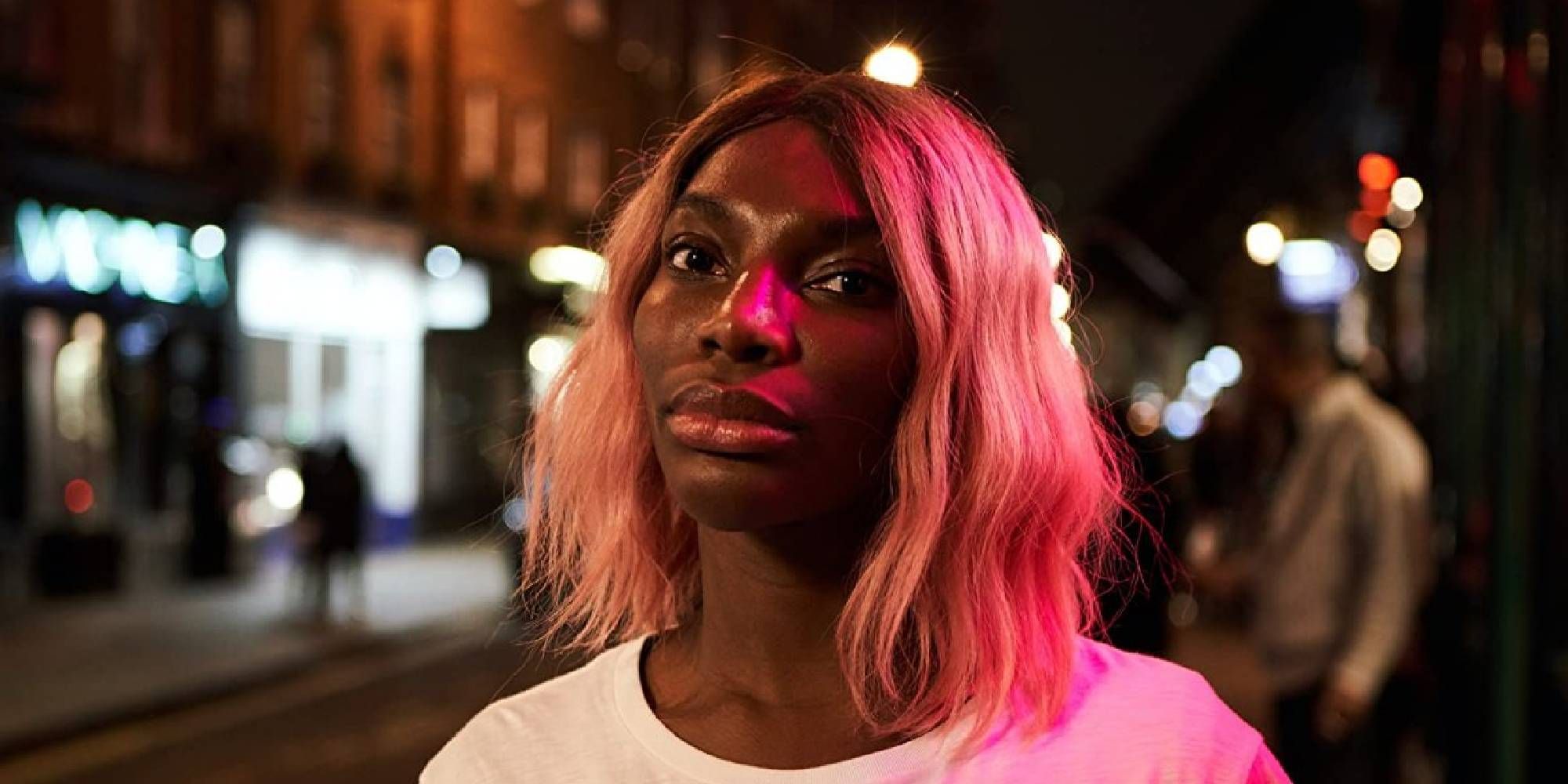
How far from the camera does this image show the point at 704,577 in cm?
172

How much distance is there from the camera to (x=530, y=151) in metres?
27.5

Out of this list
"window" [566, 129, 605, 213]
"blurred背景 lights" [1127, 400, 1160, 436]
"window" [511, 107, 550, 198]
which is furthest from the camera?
"window" [566, 129, 605, 213]

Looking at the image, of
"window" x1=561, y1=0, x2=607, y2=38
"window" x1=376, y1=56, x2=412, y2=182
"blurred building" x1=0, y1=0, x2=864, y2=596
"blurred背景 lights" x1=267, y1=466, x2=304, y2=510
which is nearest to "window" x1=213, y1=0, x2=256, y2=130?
"blurred building" x1=0, y1=0, x2=864, y2=596

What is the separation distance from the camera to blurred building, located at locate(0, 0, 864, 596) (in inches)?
634

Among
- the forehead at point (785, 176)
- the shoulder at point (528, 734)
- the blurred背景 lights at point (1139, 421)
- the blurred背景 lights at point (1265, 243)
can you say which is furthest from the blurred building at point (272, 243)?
the forehead at point (785, 176)

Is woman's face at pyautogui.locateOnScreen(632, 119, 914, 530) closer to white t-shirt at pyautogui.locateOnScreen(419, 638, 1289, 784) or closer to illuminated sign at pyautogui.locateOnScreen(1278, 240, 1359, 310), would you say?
white t-shirt at pyautogui.locateOnScreen(419, 638, 1289, 784)

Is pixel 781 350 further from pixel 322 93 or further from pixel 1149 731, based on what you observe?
pixel 322 93

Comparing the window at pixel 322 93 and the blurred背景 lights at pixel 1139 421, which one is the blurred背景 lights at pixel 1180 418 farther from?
the window at pixel 322 93

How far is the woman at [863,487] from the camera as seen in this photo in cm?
152

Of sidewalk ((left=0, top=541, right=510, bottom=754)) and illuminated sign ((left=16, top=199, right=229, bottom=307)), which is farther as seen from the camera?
illuminated sign ((left=16, top=199, right=229, bottom=307))

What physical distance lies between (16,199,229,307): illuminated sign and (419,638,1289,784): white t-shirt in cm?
1576

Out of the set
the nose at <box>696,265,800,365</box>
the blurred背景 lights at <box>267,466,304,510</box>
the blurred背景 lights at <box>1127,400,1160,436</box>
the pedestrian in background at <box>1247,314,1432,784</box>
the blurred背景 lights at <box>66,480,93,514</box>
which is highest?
the nose at <box>696,265,800,365</box>

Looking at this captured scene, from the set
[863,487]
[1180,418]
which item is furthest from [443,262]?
[863,487]

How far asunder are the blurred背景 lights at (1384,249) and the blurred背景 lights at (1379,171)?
1129 mm
